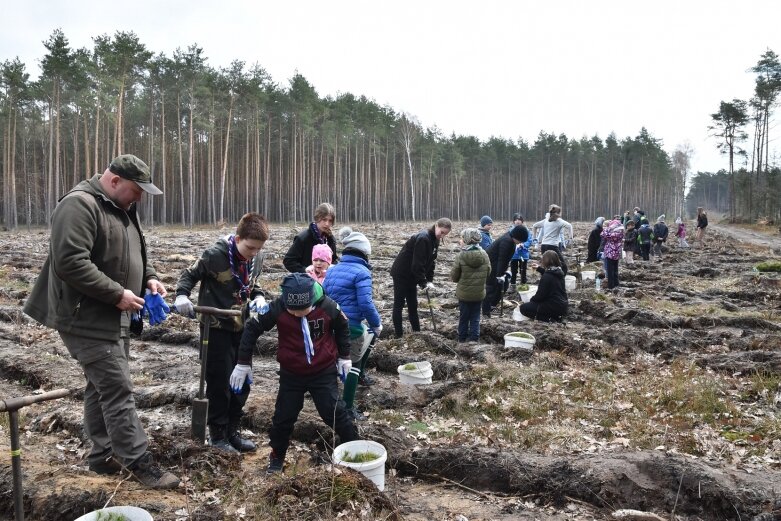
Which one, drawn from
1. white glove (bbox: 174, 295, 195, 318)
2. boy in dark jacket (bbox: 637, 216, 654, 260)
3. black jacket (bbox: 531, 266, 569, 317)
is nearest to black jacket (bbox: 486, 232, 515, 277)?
black jacket (bbox: 531, 266, 569, 317)

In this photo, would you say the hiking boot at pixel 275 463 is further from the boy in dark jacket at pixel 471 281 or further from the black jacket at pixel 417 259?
the boy in dark jacket at pixel 471 281

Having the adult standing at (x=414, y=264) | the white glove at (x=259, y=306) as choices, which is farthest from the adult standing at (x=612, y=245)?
the white glove at (x=259, y=306)

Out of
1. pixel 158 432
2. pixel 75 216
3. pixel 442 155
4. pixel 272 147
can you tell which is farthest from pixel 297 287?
pixel 442 155

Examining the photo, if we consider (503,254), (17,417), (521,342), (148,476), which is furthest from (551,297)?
(17,417)

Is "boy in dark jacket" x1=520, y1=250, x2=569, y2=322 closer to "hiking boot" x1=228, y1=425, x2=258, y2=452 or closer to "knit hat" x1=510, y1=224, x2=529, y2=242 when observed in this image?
"knit hat" x1=510, y1=224, x2=529, y2=242

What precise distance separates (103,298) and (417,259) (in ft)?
17.1

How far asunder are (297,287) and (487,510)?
89.9 inches

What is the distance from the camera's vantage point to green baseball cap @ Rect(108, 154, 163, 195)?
357 cm

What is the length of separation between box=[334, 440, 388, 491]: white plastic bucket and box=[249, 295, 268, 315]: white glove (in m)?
1.22

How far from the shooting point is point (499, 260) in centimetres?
1103

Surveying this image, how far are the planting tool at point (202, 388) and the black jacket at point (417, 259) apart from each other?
4.11 m

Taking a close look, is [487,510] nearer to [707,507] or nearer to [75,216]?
[707,507]

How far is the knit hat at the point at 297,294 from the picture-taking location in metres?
4.09

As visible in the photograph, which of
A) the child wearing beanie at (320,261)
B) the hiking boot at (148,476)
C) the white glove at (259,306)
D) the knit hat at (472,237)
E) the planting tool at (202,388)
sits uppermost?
the knit hat at (472,237)
